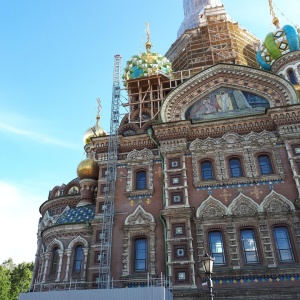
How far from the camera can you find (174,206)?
13.3 m

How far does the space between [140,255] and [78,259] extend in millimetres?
2830

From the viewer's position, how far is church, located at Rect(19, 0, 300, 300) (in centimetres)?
1198

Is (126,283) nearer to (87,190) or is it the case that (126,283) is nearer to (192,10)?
(87,190)

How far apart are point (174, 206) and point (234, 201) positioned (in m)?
2.28

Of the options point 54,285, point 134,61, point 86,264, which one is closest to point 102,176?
point 86,264

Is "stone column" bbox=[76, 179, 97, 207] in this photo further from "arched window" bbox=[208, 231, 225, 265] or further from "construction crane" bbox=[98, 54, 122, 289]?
"arched window" bbox=[208, 231, 225, 265]

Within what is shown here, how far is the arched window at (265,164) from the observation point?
45.1 ft

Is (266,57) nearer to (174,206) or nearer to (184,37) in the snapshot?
(184,37)

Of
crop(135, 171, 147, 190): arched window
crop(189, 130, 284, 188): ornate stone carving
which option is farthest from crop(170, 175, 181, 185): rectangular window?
crop(135, 171, 147, 190): arched window

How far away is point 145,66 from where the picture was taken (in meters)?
20.9

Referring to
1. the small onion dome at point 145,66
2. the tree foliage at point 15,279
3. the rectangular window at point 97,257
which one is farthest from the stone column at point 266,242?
the tree foliage at point 15,279

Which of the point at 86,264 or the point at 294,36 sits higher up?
the point at 294,36

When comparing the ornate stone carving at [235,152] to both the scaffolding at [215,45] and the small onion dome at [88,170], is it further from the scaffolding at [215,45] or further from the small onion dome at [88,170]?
the scaffolding at [215,45]

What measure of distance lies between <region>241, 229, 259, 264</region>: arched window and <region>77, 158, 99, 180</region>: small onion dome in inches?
302
